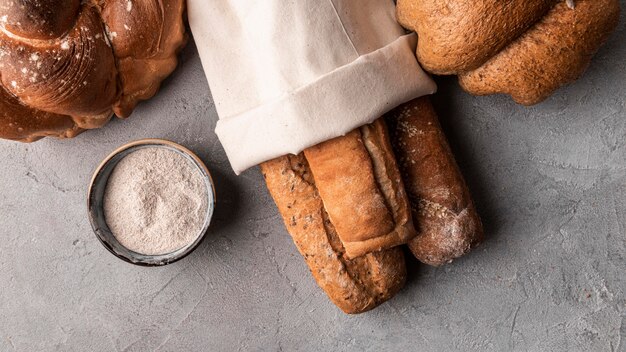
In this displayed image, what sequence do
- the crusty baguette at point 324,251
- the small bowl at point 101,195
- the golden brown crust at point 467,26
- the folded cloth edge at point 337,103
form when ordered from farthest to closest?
the small bowl at point 101,195 < the crusty baguette at point 324,251 < the folded cloth edge at point 337,103 < the golden brown crust at point 467,26

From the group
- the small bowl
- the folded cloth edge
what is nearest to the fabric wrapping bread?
the folded cloth edge

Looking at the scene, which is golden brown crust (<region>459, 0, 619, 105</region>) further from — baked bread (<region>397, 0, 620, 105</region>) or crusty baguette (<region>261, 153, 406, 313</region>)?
crusty baguette (<region>261, 153, 406, 313</region>)

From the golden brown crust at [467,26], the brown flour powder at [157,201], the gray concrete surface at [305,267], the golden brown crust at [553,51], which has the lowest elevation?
the gray concrete surface at [305,267]

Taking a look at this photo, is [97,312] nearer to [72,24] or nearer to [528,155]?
[72,24]

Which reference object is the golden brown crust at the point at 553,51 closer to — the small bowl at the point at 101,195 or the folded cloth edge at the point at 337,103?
the folded cloth edge at the point at 337,103

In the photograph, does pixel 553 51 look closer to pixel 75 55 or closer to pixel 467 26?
pixel 467 26

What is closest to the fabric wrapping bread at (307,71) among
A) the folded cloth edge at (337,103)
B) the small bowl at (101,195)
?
the folded cloth edge at (337,103)
